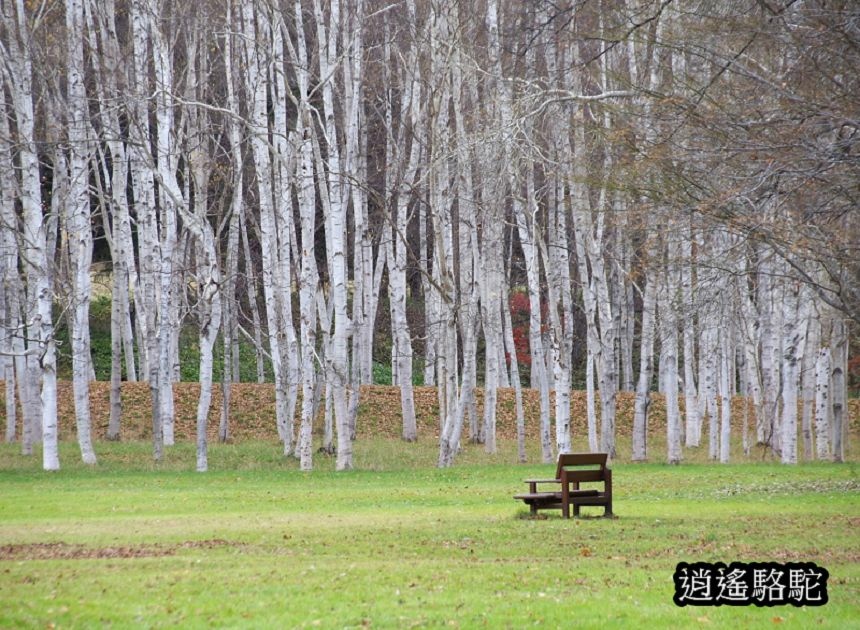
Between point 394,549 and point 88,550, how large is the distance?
3.10 meters

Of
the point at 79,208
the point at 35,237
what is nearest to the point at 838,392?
the point at 79,208

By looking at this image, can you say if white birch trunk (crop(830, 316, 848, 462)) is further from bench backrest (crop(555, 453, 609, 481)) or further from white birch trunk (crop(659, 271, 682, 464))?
bench backrest (crop(555, 453, 609, 481))

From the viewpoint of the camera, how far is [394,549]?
36.3 feet

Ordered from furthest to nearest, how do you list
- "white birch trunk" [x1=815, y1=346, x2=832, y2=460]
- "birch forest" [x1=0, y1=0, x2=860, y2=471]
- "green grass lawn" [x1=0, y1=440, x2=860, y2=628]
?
"white birch trunk" [x1=815, y1=346, x2=832, y2=460]
"birch forest" [x1=0, y1=0, x2=860, y2=471]
"green grass lawn" [x1=0, y1=440, x2=860, y2=628]

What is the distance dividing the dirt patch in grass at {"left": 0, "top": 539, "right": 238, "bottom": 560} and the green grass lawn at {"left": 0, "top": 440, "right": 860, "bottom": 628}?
3 cm

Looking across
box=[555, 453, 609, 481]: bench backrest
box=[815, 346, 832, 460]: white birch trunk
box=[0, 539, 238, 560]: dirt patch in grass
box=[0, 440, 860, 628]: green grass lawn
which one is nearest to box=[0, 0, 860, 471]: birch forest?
box=[815, 346, 832, 460]: white birch trunk

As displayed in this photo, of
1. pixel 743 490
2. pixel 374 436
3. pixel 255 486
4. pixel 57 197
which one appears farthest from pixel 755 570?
pixel 57 197

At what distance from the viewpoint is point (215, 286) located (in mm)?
21203

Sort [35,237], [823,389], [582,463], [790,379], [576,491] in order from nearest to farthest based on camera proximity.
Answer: [582,463]
[576,491]
[35,237]
[790,379]
[823,389]

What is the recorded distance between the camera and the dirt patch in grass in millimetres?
10734

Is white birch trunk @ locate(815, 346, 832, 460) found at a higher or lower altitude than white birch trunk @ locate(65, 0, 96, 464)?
lower

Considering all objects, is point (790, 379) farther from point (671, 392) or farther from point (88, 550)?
point (88, 550)

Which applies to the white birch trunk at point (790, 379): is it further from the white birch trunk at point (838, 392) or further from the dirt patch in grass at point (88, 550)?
the dirt patch in grass at point (88, 550)

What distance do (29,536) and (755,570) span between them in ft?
26.3
